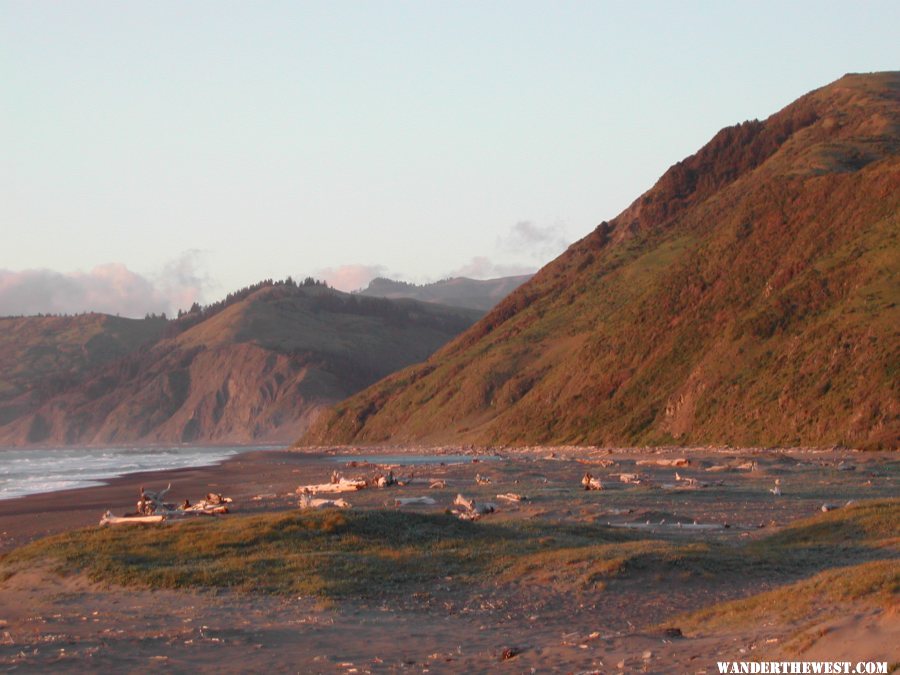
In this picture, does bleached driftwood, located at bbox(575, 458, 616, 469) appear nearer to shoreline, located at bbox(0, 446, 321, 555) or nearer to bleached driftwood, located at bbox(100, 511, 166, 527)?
shoreline, located at bbox(0, 446, 321, 555)

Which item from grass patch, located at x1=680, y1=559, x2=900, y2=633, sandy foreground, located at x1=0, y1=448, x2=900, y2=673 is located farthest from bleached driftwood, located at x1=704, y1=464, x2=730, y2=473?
grass patch, located at x1=680, y1=559, x2=900, y2=633

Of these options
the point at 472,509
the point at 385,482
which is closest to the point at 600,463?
the point at 385,482

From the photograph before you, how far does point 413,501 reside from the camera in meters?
31.3

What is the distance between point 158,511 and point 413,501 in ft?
21.3

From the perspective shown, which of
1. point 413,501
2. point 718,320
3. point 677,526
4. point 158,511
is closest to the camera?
point 677,526

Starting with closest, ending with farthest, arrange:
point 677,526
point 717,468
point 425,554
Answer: point 425,554 < point 677,526 < point 717,468

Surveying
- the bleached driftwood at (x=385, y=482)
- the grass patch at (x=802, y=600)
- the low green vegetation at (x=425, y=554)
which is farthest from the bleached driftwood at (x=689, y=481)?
the grass patch at (x=802, y=600)

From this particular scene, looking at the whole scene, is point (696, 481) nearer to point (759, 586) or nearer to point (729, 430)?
point (759, 586)

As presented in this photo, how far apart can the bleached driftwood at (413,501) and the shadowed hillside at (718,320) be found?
93.7ft

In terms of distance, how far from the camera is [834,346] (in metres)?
61.4

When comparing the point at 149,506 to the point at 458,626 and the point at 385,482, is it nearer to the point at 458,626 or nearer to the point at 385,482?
the point at 385,482

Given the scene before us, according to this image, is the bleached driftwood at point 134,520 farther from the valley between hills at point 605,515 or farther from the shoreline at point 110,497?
the shoreline at point 110,497

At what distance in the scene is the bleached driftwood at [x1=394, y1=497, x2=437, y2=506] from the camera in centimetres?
3120

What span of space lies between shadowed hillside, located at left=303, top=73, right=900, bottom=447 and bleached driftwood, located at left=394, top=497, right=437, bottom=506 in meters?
28.6
